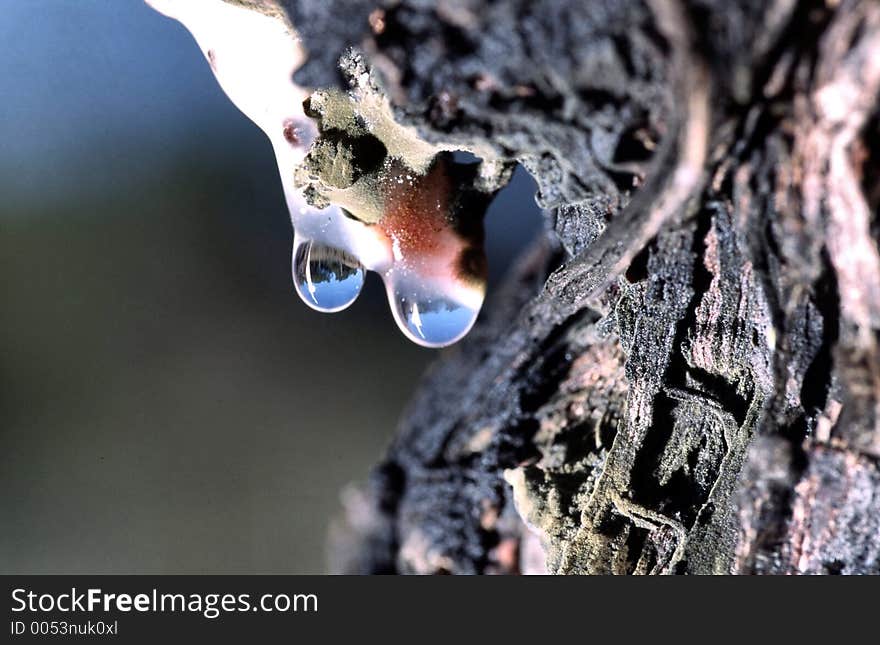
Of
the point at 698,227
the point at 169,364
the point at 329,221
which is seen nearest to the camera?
the point at 698,227

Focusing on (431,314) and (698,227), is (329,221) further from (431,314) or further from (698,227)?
(698,227)

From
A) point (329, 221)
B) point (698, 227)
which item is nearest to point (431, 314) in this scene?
point (329, 221)

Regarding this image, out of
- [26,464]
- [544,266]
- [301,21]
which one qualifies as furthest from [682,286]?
[26,464]

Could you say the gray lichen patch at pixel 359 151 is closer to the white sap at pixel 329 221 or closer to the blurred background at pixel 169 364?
the white sap at pixel 329 221

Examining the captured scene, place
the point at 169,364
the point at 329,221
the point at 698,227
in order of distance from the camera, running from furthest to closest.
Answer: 1. the point at 169,364
2. the point at 329,221
3. the point at 698,227

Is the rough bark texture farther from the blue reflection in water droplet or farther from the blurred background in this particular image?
the blurred background
